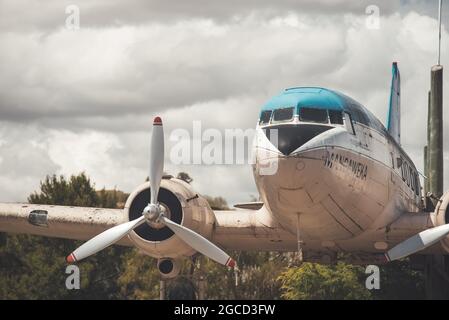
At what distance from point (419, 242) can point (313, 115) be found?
4.56 meters

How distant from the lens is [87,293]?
52000mm

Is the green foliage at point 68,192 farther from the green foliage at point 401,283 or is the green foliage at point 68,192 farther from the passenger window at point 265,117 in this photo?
the passenger window at point 265,117

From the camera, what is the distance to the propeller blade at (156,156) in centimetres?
2383

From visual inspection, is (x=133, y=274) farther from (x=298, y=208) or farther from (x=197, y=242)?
(x=298, y=208)

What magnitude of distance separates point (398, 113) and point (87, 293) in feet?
73.9

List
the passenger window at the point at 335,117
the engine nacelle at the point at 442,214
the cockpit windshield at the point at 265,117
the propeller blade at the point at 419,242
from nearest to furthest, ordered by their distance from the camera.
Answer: the cockpit windshield at the point at 265,117 → the passenger window at the point at 335,117 → the propeller blade at the point at 419,242 → the engine nacelle at the point at 442,214

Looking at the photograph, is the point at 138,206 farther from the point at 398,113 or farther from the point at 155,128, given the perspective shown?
the point at 398,113

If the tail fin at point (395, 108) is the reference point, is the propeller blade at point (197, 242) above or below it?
below

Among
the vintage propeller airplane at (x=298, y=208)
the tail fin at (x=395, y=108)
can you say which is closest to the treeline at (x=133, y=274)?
the tail fin at (x=395, y=108)

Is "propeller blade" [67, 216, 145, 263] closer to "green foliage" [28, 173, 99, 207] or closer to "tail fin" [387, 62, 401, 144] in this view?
"tail fin" [387, 62, 401, 144]

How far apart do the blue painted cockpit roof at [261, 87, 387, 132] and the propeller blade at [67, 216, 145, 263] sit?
4.82 meters

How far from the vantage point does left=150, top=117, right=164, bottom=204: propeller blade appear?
23.8m

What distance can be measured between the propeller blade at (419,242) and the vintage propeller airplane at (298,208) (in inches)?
1.0

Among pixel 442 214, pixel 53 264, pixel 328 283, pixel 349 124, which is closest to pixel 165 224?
pixel 349 124
